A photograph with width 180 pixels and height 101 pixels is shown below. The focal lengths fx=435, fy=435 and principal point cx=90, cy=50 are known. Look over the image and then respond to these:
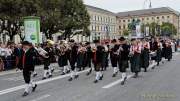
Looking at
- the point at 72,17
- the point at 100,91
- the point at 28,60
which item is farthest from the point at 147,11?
the point at 28,60

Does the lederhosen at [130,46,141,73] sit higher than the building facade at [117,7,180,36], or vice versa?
the building facade at [117,7,180,36]

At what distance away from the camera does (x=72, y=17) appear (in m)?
59.4

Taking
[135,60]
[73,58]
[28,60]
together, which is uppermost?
[28,60]

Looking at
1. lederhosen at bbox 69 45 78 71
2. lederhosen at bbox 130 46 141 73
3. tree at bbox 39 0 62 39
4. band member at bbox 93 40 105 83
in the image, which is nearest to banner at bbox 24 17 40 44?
lederhosen at bbox 69 45 78 71

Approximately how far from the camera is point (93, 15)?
126250 millimetres

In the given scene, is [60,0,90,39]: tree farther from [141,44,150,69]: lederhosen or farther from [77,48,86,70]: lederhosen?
[141,44,150,69]: lederhosen

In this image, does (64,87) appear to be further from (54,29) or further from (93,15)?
(93,15)

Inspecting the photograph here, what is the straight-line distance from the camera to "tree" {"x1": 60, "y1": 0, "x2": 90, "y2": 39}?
57.0 metres

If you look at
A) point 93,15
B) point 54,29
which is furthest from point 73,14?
point 93,15

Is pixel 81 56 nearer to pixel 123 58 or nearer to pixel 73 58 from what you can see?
pixel 73 58

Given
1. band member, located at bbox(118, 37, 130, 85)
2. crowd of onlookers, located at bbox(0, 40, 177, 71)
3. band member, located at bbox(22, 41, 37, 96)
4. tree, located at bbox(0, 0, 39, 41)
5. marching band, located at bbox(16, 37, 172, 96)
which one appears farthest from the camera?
tree, located at bbox(0, 0, 39, 41)

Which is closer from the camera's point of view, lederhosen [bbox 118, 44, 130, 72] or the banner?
lederhosen [bbox 118, 44, 130, 72]

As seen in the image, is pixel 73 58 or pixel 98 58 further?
pixel 73 58

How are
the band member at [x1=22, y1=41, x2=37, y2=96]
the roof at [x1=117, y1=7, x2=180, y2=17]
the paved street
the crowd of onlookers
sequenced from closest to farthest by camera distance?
the paved street → the band member at [x1=22, y1=41, x2=37, y2=96] → the crowd of onlookers → the roof at [x1=117, y1=7, x2=180, y2=17]
